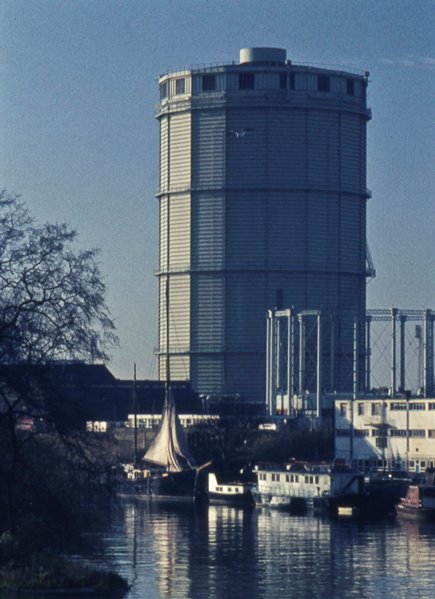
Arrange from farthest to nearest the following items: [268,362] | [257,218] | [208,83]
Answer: [208,83]
[257,218]
[268,362]

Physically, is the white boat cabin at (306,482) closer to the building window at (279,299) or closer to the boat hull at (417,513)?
the boat hull at (417,513)

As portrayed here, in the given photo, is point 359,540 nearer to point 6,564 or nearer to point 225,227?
point 6,564

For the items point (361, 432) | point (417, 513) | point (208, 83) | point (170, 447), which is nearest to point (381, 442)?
point (361, 432)

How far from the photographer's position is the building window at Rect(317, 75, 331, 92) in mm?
168637

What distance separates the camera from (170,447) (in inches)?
4786

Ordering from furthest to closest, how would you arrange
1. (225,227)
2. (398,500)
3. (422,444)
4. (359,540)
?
(225,227)
(422,444)
(398,500)
(359,540)

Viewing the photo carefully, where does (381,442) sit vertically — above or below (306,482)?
above

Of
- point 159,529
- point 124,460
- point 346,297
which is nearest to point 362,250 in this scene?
point 346,297

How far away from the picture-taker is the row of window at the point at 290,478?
10094cm

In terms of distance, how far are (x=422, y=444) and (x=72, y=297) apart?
3298 inches

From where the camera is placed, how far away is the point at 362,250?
16688 centimetres

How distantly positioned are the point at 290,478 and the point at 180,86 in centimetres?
7644

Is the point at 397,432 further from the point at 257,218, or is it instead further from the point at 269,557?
the point at 269,557

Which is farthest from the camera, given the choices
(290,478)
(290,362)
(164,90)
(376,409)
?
(164,90)
